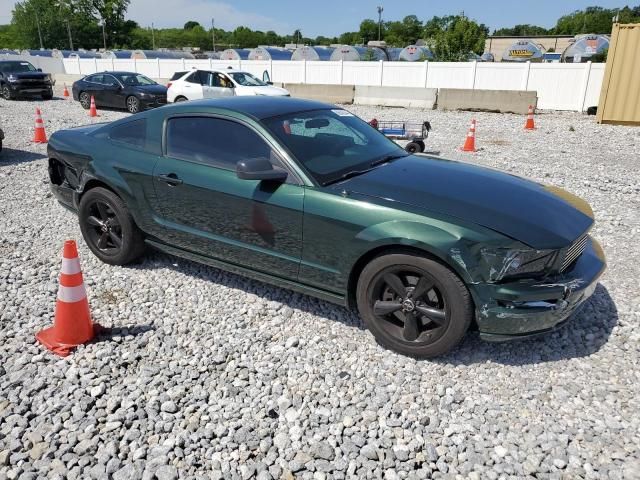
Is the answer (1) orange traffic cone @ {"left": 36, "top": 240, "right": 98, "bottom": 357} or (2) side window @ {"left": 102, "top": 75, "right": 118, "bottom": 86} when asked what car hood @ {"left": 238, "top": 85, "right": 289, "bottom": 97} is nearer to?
(2) side window @ {"left": 102, "top": 75, "right": 118, "bottom": 86}

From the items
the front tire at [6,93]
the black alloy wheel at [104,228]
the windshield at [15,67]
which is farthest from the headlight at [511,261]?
the windshield at [15,67]

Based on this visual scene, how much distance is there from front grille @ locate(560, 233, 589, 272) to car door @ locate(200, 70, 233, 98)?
1407cm

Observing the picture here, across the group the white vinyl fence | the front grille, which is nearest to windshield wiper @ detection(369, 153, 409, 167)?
the front grille

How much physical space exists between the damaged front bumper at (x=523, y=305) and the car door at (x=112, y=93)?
17231mm

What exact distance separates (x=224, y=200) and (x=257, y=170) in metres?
0.52

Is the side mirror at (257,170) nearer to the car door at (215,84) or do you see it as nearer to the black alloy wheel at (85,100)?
the car door at (215,84)

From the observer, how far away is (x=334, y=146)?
4.09m

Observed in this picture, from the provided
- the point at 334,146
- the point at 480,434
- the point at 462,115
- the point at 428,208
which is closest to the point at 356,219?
the point at 428,208

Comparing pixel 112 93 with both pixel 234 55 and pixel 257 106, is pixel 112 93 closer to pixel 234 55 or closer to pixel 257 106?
pixel 257 106

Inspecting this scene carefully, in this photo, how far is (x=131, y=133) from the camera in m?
4.60

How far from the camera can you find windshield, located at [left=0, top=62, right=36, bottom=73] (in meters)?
21.7

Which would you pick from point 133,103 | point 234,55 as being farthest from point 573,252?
point 234,55

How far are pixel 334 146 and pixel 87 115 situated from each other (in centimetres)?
1531

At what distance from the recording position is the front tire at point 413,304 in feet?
10.4
